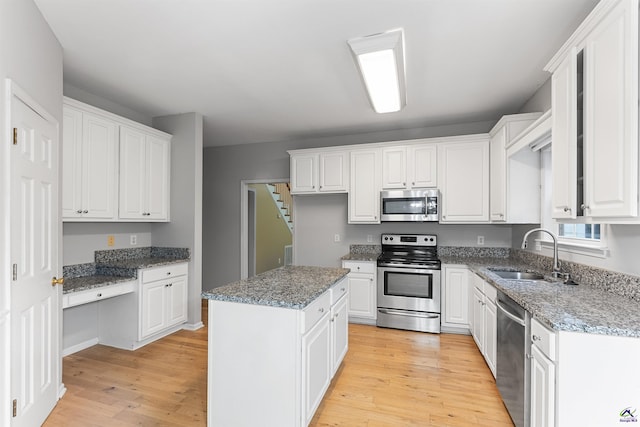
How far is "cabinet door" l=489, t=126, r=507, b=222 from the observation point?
10.6 feet

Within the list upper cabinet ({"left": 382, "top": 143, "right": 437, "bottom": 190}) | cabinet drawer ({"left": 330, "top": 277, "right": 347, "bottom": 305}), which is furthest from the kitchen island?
upper cabinet ({"left": 382, "top": 143, "right": 437, "bottom": 190})

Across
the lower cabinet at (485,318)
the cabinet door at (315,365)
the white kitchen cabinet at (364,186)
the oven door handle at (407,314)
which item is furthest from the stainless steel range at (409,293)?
the cabinet door at (315,365)

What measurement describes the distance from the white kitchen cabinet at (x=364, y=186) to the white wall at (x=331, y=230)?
0.38 meters

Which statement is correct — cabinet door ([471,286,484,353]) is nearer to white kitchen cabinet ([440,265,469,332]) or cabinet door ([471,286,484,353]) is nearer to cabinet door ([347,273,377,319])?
white kitchen cabinet ([440,265,469,332])

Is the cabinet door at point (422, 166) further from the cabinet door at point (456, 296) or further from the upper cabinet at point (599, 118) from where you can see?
the upper cabinet at point (599, 118)

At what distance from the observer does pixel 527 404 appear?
5.80ft

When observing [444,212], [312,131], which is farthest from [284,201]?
[444,212]

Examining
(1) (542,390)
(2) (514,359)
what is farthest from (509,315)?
(1) (542,390)

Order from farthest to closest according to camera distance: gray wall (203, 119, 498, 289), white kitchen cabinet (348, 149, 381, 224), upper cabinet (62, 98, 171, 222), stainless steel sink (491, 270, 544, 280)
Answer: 1. gray wall (203, 119, 498, 289)
2. white kitchen cabinet (348, 149, 381, 224)
3. upper cabinet (62, 98, 171, 222)
4. stainless steel sink (491, 270, 544, 280)

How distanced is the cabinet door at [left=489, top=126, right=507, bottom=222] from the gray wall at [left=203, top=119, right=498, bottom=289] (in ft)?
7.33

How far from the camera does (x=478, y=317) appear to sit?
308 centimetres

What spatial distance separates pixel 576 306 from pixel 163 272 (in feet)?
12.1

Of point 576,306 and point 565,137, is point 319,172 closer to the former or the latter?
point 565,137

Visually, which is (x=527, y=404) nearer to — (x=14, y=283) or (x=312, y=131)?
(x=14, y=283)
